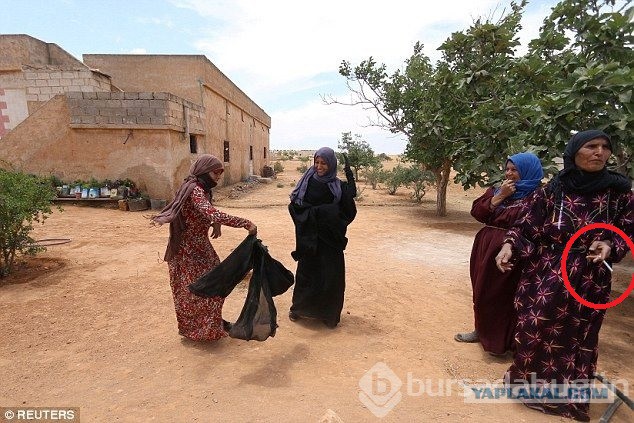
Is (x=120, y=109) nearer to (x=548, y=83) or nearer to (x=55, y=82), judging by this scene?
(x=55, y=82)

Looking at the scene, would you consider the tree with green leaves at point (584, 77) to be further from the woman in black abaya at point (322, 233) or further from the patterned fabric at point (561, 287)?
the woman in black abaya at point (322, 233)

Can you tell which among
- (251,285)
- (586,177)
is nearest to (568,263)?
(586,177)

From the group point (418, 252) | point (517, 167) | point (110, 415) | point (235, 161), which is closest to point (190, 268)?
point (110, 415)

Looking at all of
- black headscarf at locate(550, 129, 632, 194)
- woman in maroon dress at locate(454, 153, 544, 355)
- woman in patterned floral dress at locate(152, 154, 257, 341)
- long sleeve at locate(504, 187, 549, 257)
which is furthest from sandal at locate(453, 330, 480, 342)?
woman in patterned floral dress at locate(152, 154, 257, 341)

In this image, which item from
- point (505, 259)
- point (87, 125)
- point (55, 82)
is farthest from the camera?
point (55, 82)

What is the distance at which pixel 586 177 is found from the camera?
213cm

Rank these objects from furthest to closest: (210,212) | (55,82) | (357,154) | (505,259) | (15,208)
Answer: (357,154) < (55,82) < (15,208) < (210,212) < (505,259)

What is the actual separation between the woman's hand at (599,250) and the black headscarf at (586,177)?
0.32 metres

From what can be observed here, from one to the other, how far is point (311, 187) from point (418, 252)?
3.89 meters

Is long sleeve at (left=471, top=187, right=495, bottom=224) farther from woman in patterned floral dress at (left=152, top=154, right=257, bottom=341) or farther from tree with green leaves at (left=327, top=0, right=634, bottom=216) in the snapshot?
woman in patterned floral dress at (left=152, top=154, right=257, bottom=341)

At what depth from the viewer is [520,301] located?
7.94 ft

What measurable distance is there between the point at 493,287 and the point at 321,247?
1536 millimetres

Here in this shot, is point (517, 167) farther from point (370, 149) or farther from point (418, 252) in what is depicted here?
point (370, 149)

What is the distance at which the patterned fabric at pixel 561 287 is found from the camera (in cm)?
214
